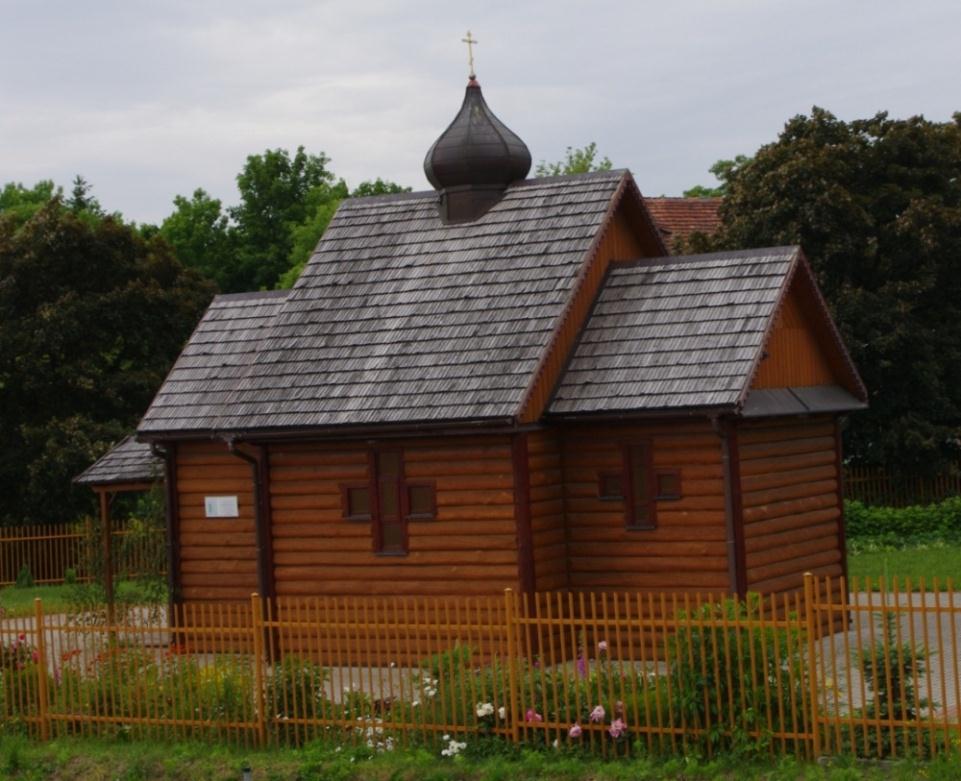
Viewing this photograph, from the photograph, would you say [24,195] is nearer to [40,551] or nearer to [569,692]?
[40,551]

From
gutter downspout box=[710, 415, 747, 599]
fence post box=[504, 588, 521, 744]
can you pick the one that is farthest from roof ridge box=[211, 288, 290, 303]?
fence post box=[504, 588, 521, 744]

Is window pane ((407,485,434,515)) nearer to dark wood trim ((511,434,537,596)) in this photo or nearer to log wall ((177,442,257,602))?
dark wood trim ((511,434,537,596))

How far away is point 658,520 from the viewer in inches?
820

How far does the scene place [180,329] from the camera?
1672 inches

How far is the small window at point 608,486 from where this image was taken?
21.2m

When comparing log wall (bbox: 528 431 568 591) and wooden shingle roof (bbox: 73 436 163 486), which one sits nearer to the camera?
log wall (bbox: 528 431 568 591)

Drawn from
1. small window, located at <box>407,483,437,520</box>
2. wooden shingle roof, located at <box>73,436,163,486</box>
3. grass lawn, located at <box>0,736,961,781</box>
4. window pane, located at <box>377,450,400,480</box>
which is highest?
wooden shingle roof, located at <box>73,436,163,486</box>

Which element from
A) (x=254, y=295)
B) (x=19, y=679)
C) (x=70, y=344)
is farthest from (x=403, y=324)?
(x=70, y=344)

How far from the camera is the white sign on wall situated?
23828 millimetres

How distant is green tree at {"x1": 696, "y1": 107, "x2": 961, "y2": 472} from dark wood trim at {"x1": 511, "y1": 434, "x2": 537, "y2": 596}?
16485mm

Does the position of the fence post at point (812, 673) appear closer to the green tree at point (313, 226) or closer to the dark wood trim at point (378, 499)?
the dark wood trim at point (378, 499)

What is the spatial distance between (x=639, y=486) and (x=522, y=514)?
150 centimetres

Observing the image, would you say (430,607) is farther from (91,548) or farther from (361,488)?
(91,548)

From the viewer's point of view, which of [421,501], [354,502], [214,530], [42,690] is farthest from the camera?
[214,530]
